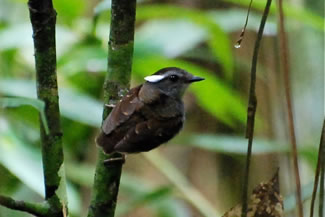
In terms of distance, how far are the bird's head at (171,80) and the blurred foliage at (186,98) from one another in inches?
6.7

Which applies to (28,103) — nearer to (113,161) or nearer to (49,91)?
(49,91)

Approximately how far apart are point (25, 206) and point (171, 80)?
55 centimetres

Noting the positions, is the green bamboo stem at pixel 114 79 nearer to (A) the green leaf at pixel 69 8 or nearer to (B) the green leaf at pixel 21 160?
(B) the green leaf at pixel 21 160

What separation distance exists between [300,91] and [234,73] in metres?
0.33

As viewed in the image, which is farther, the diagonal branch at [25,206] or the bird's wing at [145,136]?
the bird's wing at [145,136]

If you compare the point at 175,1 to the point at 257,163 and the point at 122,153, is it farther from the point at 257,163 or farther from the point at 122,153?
the point at 122,153

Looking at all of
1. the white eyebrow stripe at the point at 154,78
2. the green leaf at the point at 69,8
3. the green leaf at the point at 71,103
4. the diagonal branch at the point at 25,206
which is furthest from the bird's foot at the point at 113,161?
the green leaf at the point at 69,8

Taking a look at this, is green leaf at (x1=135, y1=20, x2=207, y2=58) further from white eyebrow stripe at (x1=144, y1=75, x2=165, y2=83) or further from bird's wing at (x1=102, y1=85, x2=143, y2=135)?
bird's wing at (x1=102, y1=85, x2=143, y2=135)

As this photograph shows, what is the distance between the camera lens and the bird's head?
1.41 m

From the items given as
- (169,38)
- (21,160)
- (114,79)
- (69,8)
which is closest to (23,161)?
(21,160)

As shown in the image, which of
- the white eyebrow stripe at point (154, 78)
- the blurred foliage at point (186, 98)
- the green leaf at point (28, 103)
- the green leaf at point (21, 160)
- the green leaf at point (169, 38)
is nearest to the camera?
the green leaf at point (28, 103)

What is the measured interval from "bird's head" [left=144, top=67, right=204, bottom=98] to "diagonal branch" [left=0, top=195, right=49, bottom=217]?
41 cm

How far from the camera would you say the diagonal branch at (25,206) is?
959mm

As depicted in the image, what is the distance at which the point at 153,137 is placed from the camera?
46.0 inches
